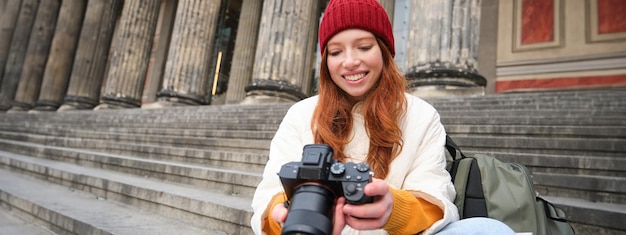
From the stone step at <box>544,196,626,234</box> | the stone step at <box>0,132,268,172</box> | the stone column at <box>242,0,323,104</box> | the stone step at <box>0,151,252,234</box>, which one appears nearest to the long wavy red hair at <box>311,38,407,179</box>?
the stone step at <box>0,151,252,234</box>

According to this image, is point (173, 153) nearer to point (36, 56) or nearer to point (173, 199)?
point (173, 199)

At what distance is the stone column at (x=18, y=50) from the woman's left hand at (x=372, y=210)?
17091mm

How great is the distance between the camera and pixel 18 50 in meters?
13.4

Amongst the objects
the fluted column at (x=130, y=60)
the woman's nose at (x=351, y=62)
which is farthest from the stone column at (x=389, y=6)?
the woman's nose at (x=351, y=62)

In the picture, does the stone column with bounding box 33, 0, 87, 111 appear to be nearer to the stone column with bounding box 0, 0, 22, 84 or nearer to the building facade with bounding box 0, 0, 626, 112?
the building facade with bounding box 0, 0, 626, 112

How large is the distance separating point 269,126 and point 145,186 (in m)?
1.86

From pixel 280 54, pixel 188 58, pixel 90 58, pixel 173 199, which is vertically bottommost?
pixel 173 199

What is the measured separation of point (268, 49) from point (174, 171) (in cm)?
409

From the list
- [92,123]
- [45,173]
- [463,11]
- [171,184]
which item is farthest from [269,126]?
[92,123]

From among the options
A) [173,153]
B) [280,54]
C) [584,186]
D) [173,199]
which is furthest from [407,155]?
[280,54]

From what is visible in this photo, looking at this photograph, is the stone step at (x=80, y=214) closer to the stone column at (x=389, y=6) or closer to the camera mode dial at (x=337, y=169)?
the camera mode dial at (x=337, y=169)

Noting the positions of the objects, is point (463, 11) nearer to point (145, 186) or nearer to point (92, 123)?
point (145, 186)

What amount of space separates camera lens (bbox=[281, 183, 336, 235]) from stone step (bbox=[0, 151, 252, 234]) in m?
1.44

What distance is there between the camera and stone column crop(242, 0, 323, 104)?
21.6 ft
